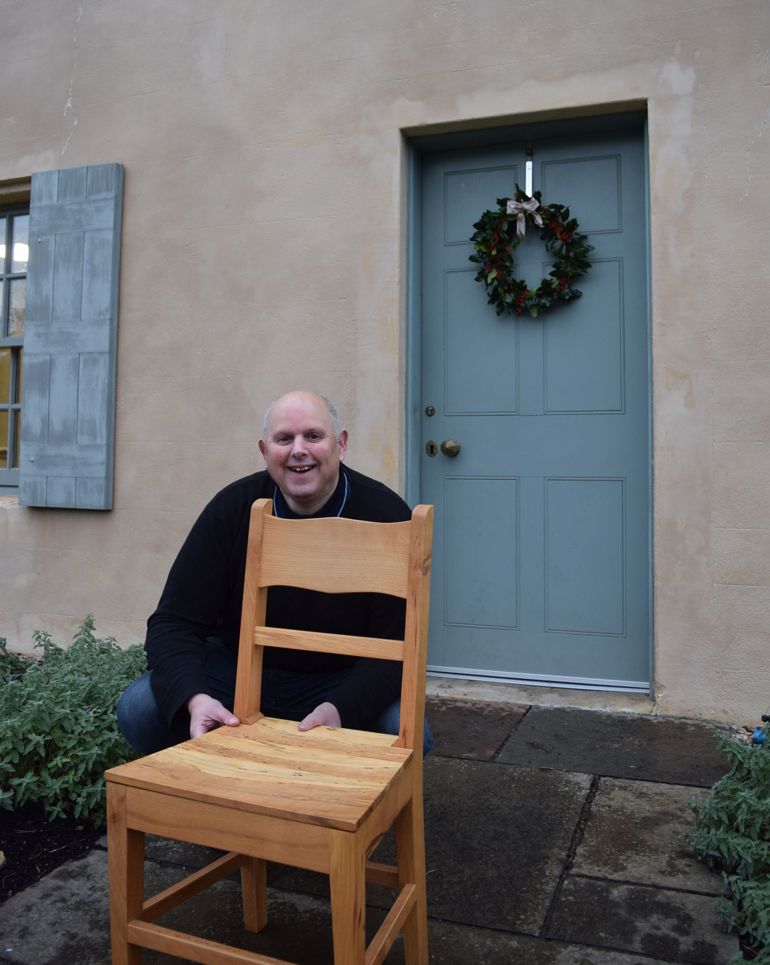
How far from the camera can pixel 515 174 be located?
402 centimetres

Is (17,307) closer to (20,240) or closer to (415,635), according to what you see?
(20,240)

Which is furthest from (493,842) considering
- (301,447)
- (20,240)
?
(20,240)

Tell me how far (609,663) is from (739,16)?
113 inches

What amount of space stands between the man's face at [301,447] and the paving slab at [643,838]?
Result: 1226 mm

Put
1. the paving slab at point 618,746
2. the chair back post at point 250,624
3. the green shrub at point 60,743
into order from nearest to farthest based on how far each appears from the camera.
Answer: the chair back post at point 250,624 → the green shrub at point 60,743 → the paving slab at point 618,746

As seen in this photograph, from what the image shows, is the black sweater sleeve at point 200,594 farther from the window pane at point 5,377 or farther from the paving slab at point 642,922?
the window pane at point 5,377

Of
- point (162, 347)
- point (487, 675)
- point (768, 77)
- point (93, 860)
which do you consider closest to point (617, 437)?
point (487, 675)

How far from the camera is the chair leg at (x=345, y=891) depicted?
54.2 inches

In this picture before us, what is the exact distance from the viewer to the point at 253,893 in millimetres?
1881

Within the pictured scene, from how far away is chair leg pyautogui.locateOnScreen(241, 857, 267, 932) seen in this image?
6.15ft

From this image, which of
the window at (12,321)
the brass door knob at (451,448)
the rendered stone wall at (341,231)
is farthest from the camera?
the window at (12,321)

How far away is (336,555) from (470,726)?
1.80 m

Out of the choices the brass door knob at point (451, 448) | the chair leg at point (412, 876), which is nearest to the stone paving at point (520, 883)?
the chair leg at point (412, 876)

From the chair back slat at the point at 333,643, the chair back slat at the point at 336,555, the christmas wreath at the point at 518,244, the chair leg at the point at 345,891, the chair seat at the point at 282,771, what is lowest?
the chair leg at the point at 345,891
